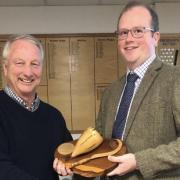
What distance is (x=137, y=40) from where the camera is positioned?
4.26 feet

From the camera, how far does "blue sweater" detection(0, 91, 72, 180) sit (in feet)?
4.22

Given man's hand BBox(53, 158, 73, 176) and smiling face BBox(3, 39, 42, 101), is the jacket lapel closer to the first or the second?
man's hand BBox(53, 158, 73, 176)

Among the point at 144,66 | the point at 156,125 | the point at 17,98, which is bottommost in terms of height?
the point at 156,125

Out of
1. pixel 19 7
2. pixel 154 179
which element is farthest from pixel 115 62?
pixel 154 179

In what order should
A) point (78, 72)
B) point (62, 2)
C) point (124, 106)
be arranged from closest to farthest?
point (124, 106)
point (62, 2)
point (78, 72)

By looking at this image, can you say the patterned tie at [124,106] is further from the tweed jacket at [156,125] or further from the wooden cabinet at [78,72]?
the wooden cabinet at [78,72]

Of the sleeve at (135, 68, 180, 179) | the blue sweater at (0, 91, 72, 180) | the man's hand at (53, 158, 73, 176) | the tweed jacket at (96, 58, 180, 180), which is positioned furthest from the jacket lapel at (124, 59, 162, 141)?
the blue sweater at (0, 91, 72, 180)

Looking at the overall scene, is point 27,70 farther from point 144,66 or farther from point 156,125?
A: point 156,125

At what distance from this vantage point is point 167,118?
122 cm

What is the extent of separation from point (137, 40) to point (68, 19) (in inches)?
80.9

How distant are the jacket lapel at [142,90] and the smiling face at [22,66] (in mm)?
498

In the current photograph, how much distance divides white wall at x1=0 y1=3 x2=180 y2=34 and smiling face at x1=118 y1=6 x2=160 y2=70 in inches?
76.3

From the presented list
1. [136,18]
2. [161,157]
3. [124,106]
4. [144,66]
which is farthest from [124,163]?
[136,18]

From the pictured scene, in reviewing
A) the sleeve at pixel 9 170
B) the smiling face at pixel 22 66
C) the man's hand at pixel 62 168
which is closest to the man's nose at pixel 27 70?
the smiling face at pixel 22 66
